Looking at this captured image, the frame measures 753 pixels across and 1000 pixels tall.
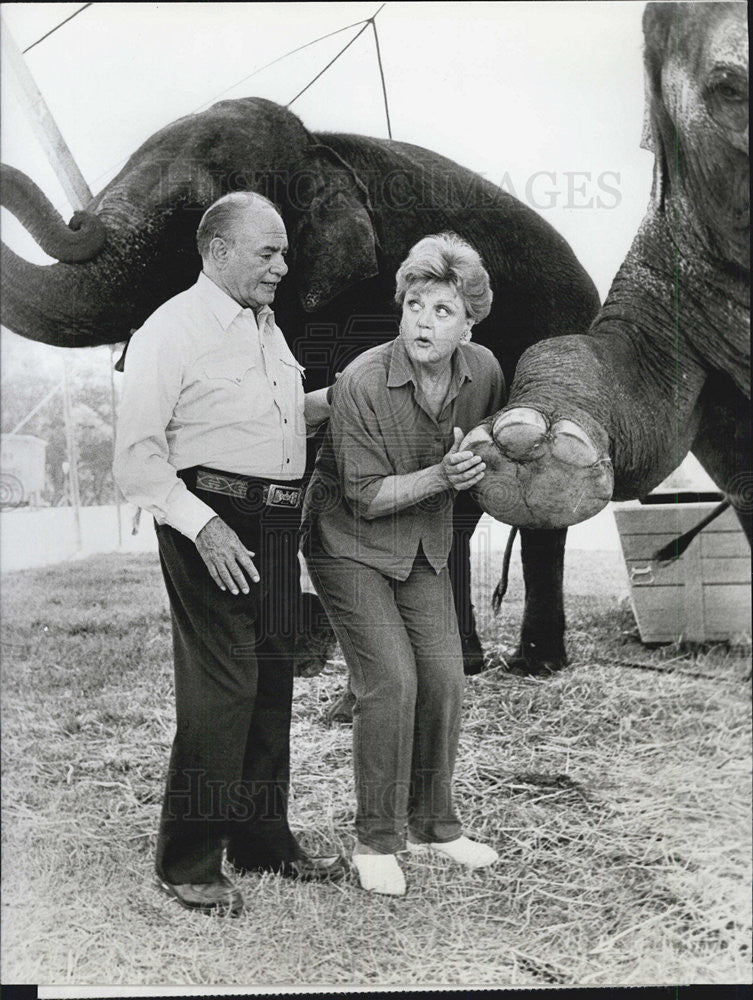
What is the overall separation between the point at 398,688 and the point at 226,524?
2.27 ft

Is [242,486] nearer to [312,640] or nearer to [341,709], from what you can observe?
[312,640]

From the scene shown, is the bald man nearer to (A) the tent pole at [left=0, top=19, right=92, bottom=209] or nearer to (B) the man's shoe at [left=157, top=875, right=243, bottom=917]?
(B) the man's shoe at [left=157, top=875, right=243, bottom=917]

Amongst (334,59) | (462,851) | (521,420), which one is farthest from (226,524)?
(334,59)

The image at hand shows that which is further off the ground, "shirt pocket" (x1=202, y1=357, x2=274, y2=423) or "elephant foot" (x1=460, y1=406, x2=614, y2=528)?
"shirt pocket" (x1=202, y1=357, x2=274, y2=423)

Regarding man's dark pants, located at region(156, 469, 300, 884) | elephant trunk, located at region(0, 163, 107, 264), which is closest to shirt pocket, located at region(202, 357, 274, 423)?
man's dark pants, located at region(156, 469, 300, 884)

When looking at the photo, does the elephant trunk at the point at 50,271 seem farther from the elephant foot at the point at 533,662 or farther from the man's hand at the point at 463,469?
the elephant foot at the point at 533,662

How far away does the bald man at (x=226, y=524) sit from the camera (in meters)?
3.09

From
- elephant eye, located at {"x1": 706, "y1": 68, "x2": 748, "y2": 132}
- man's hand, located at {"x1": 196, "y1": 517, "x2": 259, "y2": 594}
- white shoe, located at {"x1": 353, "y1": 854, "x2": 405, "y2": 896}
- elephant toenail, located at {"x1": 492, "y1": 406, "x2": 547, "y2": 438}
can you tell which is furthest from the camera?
elephant eye, located at {"x1": 706, "y1": 68, "x2": 748, "y2": 132}

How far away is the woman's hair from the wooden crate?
813mm

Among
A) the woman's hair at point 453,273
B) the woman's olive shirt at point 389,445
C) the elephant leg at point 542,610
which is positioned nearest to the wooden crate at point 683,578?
the elephant leg at point 542,610

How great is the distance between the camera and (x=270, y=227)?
125 inches

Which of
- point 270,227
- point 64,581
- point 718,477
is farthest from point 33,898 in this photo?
point 718,477

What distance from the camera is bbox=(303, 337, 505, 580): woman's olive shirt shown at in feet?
10.2

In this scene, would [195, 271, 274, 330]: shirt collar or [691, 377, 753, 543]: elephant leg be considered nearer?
[195, 271, 274, 330]: shirt collar
